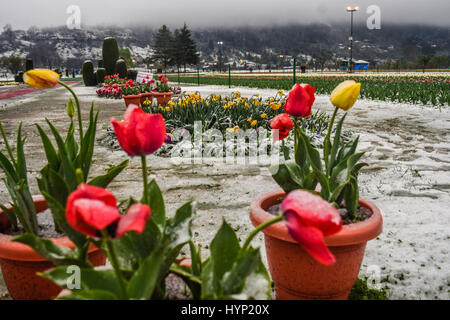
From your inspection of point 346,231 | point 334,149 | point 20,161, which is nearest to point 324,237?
point 346,231

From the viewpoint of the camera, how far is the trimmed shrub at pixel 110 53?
70.8ft

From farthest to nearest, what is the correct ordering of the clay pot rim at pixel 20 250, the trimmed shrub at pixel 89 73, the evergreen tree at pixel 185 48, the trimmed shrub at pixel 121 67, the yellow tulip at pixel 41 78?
the evergreen tree at pixel 185 48 < the trimmed shrub at pixel 89 73 < the trimmed shrub at pixel 121 67 < the clay pot rim at pixel 20 250 < the yellow tulip at pixel 41 78

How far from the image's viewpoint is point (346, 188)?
1.58m

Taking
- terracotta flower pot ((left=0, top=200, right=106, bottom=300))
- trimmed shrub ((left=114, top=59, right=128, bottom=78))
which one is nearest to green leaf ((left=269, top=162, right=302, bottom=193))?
terracotta flower pot ((left=0, top=200, right=106, bottom=300))

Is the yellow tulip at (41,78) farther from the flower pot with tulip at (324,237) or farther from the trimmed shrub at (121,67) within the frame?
the trimmed shrub at (121,67)

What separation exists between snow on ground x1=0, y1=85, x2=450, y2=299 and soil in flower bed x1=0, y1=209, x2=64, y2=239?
34 cm

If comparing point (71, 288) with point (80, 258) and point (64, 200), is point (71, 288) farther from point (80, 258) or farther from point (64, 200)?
point (64, 200)

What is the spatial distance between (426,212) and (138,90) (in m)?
8.70

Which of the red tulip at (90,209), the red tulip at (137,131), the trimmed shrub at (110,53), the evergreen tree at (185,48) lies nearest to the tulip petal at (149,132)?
the red tulip at (137,131)

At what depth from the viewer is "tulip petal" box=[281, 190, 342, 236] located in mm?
706

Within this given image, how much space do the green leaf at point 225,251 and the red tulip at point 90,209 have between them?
40 centimetres

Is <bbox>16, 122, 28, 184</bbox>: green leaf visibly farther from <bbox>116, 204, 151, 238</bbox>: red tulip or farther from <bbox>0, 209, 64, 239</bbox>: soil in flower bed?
<bbox>116, 204, 151, 238</bbox>: red tulip
